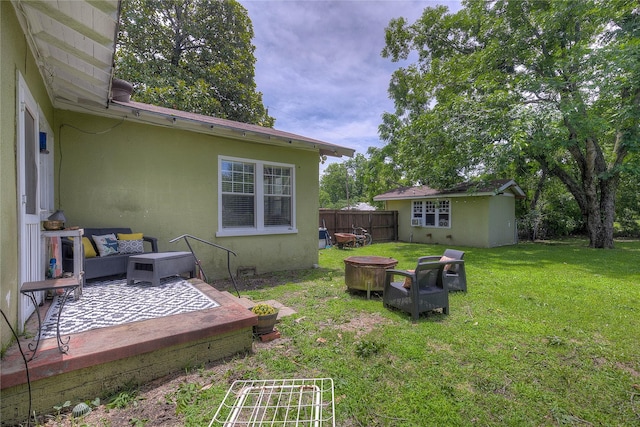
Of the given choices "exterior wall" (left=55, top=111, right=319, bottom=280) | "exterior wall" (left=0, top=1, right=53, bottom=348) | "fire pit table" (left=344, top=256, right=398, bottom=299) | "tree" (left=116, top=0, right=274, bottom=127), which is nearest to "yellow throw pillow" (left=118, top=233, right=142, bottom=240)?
"exterior wall" (left=55, top=111, right=319, bottom=280)

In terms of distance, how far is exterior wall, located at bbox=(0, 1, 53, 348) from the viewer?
213 centimetres

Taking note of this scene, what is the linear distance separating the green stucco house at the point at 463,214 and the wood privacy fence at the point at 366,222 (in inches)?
21.6

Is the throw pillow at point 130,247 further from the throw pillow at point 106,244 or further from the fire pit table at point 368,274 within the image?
the fire pit table at point 368,274

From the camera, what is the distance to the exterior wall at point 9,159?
7.00ft

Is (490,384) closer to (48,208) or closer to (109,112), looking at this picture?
(48,208)

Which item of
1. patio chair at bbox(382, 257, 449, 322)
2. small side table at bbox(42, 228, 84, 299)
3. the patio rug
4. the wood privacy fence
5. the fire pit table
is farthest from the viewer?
the wood privacy fence

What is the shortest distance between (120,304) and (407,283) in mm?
3764

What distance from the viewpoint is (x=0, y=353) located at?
199 cm

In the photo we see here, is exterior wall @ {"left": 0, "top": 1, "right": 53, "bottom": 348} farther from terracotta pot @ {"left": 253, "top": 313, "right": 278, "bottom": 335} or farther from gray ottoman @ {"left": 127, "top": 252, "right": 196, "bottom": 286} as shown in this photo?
terracotta pot @ {"left": 253, "top": 313, "right": 278, "bottom": 335}

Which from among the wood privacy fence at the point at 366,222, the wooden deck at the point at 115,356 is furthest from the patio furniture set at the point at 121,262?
the wood privacy fence at the point at 366,222

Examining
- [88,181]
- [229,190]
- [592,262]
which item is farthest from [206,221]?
[592,262]

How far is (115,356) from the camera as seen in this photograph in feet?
7.32

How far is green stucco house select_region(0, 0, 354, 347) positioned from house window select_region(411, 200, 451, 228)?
8.62 meters

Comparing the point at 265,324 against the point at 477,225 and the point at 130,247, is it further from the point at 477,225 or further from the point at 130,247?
the point at 477,225
